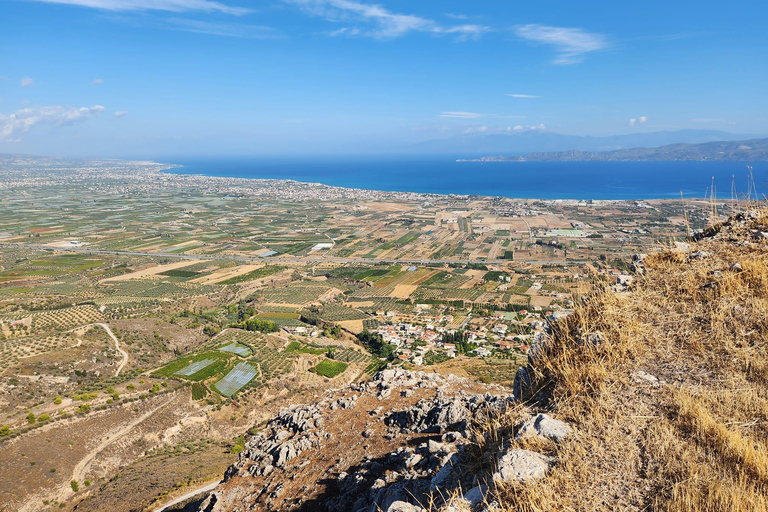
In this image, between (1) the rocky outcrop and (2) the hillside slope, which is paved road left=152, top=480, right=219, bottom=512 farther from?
(2) the hillside slope

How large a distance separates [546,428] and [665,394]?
1560 mm

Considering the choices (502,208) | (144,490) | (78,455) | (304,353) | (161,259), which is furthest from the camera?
(502,208)

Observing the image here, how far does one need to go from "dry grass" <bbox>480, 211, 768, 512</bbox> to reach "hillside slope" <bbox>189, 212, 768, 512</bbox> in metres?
0.01

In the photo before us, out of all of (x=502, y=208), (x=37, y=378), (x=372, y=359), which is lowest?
(x=372, y=359)

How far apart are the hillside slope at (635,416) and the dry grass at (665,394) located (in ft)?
0.05

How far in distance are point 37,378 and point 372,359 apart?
24.6 metres

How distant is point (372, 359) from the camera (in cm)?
3522

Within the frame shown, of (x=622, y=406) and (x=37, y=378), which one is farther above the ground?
(x=622, y=406)

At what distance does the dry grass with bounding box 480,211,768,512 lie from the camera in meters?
3.30

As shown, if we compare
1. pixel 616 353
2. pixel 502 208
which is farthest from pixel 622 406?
pixel 502 208

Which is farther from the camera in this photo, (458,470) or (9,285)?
(9,285)

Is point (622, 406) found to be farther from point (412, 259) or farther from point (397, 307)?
point (412, 259)

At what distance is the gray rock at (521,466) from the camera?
3.64m

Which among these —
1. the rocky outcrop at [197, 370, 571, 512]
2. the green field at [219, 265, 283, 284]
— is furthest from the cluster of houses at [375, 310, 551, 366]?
the green field at [219, 265, 283, 284]
